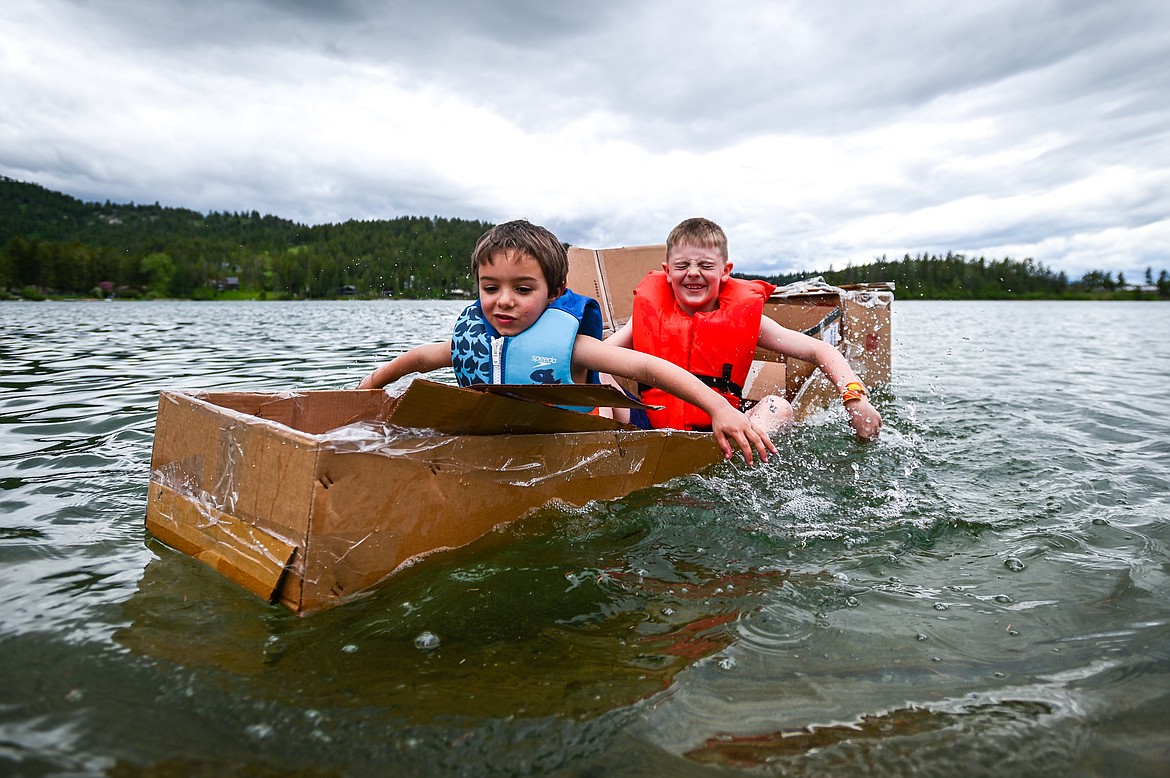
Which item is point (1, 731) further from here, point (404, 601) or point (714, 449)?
point (714, 449)

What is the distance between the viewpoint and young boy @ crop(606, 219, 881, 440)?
13.5 feet

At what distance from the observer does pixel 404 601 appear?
2.12 meters

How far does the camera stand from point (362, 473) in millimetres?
2016

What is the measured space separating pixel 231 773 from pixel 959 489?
3581mm

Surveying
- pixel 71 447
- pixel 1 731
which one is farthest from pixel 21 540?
pixel 71 447

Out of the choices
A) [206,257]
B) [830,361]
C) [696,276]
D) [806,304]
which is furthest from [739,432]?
Answer: [206,257]

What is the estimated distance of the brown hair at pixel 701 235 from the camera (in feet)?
13.6

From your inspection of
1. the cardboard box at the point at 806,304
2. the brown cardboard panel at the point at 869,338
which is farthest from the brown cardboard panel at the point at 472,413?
the brown cardboard panel at the point at 869,338

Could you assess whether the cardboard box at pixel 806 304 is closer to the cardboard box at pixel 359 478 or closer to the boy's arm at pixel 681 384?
the boy's arm at pixel 681 384

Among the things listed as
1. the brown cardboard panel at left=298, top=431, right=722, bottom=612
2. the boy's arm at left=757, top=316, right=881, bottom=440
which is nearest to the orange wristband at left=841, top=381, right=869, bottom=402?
the boy's arm at left=757, top=316, right=881, bottom=440

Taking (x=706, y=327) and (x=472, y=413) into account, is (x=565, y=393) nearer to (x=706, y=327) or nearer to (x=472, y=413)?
(x=472, y=413)

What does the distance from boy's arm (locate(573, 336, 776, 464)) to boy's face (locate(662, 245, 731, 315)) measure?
4.21 ft

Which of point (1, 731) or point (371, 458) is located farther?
point (371, 458)

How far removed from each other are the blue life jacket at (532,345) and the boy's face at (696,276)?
44.8 inches
